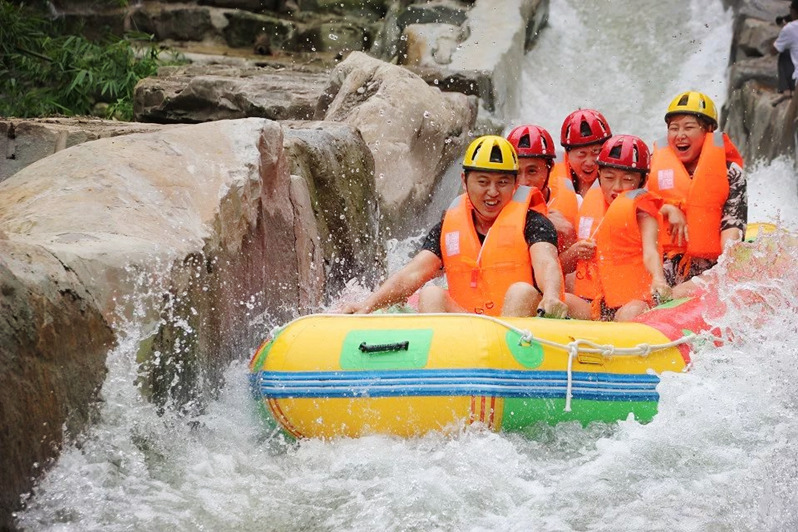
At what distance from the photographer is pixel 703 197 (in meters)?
6.19

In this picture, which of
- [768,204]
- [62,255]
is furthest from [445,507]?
[768,204]

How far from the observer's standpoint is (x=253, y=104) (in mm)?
9281

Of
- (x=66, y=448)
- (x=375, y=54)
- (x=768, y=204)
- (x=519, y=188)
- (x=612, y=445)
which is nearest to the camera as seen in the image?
(x=66, y=448)

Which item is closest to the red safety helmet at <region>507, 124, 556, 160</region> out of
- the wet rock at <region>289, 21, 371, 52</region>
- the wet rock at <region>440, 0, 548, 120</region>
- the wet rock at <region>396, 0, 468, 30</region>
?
the wet rock at <region>440, 0, 548, 120</region>

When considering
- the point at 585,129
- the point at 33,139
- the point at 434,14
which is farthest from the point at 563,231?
the point at 434,14

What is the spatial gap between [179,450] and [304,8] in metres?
9.99

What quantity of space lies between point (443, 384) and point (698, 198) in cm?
248

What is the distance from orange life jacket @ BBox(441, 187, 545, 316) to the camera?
533 centimetres

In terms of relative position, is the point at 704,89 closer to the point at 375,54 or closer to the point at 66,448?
the point at 375,54

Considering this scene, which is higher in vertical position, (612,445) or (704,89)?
(704,89)

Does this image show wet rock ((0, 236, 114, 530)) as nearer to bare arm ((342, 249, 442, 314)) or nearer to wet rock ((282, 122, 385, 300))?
bare arm ((342, 249, 442, 314))

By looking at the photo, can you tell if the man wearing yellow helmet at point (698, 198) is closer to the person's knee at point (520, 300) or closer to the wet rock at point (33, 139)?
the person's knee at point (520, 300)

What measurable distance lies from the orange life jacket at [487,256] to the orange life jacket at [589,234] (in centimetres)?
75

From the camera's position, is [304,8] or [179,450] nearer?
[179,450]
